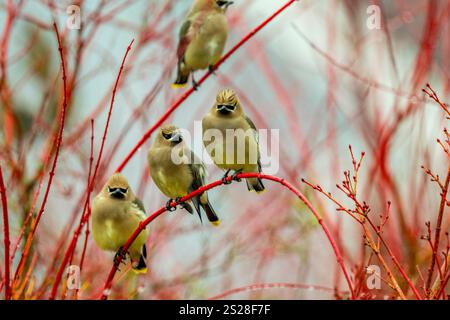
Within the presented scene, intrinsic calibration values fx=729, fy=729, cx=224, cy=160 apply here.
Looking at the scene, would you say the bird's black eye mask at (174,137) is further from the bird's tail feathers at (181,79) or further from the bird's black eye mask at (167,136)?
the bird's tail feathers at (181,79)

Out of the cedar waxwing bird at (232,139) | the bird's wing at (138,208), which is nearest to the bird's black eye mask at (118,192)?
the bird's wing at (138,208)

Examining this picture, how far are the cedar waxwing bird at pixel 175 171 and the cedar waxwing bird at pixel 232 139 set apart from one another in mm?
175

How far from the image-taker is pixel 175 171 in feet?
9.72

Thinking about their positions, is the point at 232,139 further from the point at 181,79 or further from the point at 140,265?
the point at 181,79

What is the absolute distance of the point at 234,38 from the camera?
20.4ft

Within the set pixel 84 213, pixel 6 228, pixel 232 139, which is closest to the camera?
pixel 6 228

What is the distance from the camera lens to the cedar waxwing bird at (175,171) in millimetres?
2914

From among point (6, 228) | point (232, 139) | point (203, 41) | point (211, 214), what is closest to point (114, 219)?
point (211, 214)

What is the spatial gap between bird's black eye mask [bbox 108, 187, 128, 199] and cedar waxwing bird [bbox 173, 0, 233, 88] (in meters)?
0.74

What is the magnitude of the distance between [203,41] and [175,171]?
769 millimetres

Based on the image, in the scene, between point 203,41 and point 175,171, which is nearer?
point 175,171

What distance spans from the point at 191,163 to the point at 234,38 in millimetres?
3384
